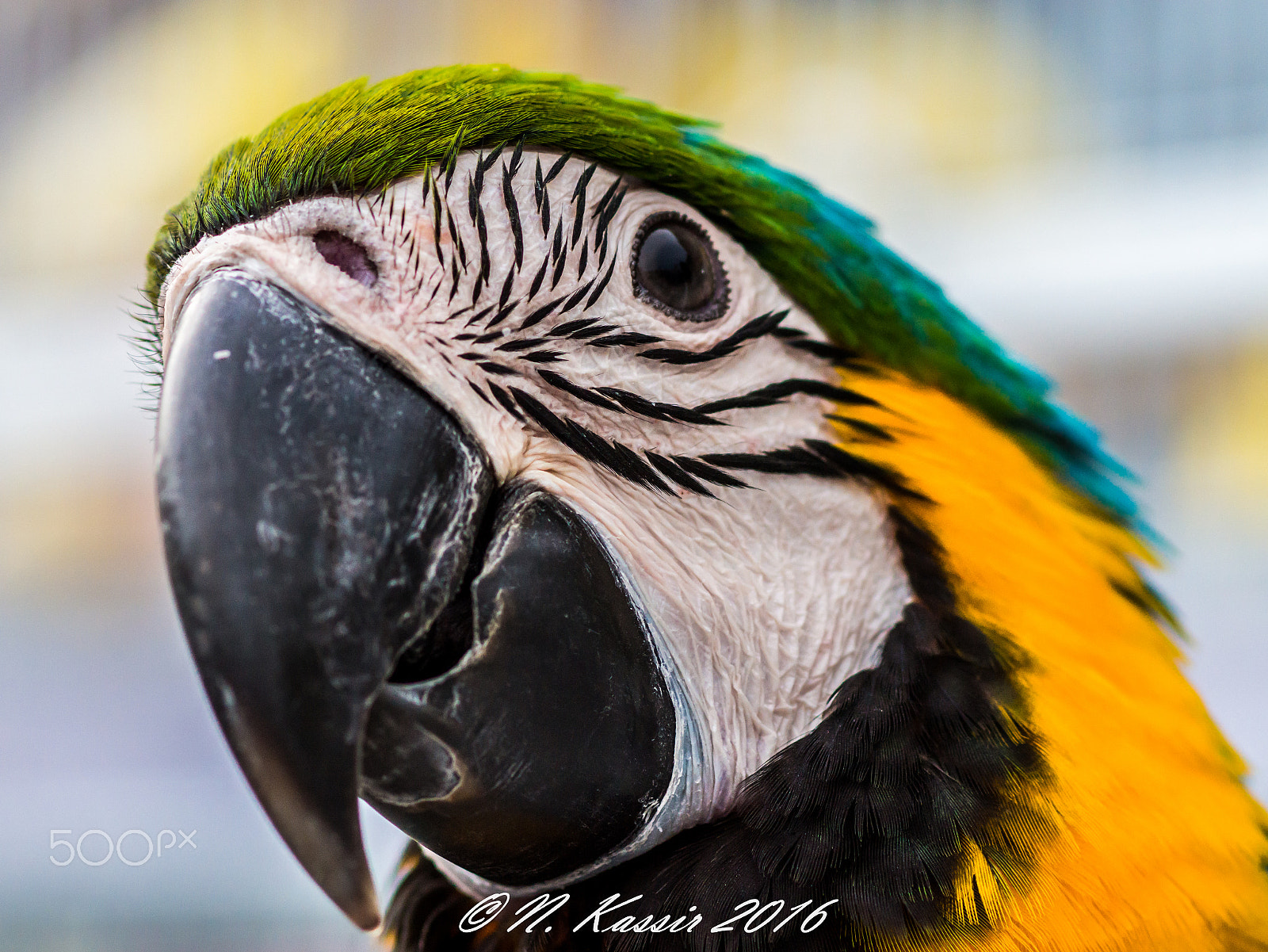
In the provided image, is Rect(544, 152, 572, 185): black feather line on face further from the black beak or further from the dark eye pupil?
the black beak

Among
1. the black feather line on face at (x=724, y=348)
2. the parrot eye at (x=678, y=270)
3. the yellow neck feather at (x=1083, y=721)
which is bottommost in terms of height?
the yellow neck feather at (x=1083, y=721)

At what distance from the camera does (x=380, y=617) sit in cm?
62

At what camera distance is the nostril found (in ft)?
2.35

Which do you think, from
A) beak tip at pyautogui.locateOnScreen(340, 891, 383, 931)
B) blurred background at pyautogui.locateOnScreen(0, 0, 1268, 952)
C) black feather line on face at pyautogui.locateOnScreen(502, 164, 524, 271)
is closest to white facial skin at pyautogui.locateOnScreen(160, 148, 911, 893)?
black feather line on face at pyautogui.locateOnScreen(502, 164, 524, 271)

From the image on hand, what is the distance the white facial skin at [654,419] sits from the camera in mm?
719

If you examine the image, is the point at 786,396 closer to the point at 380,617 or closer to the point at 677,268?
the point at 677,268

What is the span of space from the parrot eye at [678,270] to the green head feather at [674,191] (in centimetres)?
3

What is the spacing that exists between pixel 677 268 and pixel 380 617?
15.1 inches

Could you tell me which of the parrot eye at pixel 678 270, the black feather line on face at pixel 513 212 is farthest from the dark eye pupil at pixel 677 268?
the black feather line on face at pixel 513 212

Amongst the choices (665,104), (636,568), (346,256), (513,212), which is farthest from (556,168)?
(665,104)

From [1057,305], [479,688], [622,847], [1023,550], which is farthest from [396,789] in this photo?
[1057,305]

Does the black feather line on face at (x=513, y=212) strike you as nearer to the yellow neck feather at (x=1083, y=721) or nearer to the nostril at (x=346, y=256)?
the nostril at (x=346, y=256)

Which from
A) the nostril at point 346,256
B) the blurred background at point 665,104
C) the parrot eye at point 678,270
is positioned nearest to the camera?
the nostril at point 346,256

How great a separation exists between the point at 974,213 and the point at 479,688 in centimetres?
301
